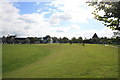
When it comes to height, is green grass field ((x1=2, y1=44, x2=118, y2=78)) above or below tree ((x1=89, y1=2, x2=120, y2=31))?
below

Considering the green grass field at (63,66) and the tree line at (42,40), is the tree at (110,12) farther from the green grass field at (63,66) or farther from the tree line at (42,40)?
the tree line at (42,40)

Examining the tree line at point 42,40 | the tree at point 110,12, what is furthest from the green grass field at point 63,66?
the tree line at point 42,40

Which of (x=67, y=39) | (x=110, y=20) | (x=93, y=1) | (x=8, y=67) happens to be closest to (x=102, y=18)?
(x=110, y=20)

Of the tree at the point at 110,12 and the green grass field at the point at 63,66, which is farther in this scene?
the green grass field at the point at 63,66

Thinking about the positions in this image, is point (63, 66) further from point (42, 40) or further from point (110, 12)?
point (42, 40)

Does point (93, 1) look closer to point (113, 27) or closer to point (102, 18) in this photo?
point (102, 18)

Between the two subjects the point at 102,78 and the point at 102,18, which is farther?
the point at 102,78

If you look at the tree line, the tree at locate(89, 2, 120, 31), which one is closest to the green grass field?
the tree at locate(89, 2, 120, 31)

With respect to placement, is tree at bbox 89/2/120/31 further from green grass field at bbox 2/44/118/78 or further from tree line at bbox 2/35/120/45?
tree line at bbox 2/35/120/45

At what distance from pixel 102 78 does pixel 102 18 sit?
6.01 metres

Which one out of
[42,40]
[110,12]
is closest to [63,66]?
[110,12]

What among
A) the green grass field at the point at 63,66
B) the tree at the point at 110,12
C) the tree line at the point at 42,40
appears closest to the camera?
the tree at the point at 110,12

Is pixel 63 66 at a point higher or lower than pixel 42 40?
lower

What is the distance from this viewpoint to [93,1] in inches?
321
